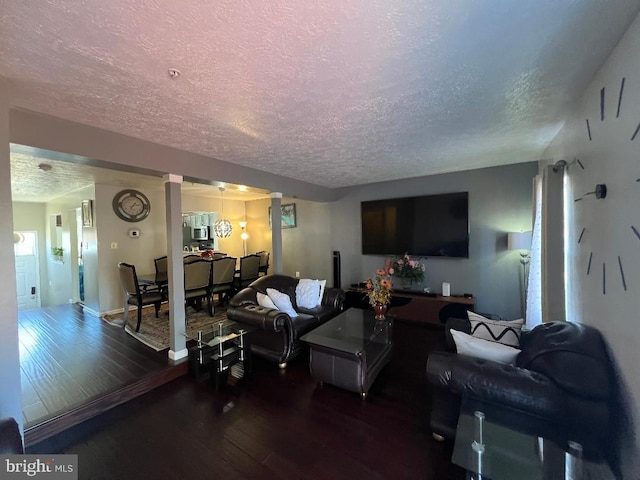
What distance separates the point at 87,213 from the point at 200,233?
2094 mm

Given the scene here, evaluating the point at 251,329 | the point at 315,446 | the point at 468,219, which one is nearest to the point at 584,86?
the point at 468,219

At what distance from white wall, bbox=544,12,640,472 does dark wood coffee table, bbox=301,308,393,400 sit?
1.54 metres

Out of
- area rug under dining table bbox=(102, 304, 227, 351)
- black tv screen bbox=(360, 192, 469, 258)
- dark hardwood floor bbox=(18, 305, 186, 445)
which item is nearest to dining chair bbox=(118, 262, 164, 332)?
area rug under dining table bbox=(102, 304, 227, 351)

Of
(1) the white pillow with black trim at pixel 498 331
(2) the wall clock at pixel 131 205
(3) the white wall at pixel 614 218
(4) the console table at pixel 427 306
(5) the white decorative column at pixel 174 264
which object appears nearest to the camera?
(3) the white wall at pixel 614 218

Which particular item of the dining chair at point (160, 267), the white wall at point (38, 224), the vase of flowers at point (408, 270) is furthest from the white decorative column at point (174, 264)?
the white wall at point (38, 224)

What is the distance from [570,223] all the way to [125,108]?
3.58 meters

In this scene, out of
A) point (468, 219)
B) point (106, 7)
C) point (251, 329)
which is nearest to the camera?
point (106, 7)

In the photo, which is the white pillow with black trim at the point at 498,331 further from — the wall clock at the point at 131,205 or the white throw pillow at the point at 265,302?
the wall clock at the point at 131,205

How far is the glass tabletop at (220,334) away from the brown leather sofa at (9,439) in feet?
4.75

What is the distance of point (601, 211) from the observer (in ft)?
5.00

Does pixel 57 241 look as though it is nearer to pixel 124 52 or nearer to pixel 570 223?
pixel 124 52

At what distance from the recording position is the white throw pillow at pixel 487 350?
5.39 ft

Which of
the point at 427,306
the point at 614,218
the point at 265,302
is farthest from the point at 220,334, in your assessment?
the point at 614,218

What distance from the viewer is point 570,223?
80.4 inches
